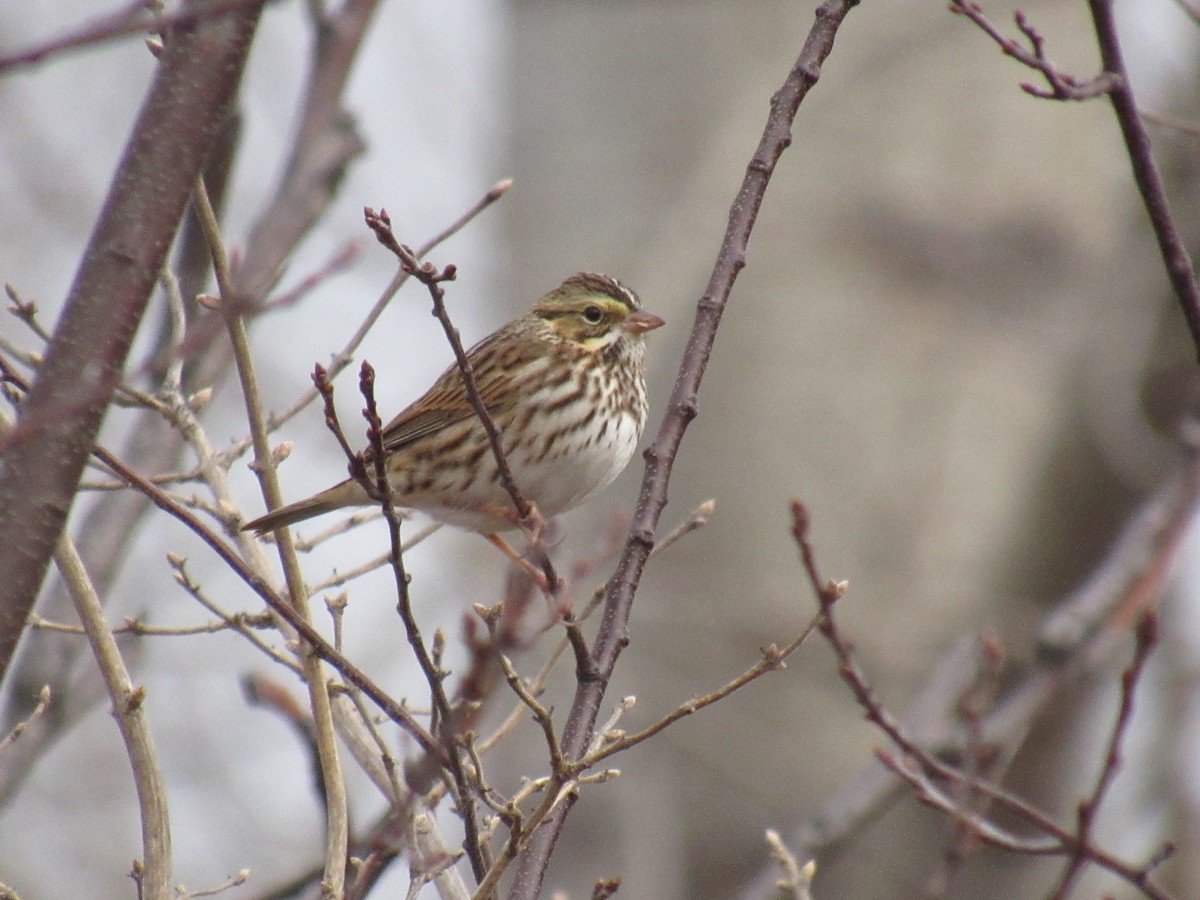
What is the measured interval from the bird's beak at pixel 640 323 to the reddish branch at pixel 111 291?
3.11m

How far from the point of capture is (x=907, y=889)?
7.56 meters

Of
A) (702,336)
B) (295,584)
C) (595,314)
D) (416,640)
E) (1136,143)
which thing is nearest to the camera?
(416,640)

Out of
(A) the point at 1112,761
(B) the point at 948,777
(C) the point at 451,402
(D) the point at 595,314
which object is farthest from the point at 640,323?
(A) the point at 1112,761

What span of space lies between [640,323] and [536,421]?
1.78ft

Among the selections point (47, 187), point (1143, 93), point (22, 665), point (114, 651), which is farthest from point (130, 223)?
point (47, 187)

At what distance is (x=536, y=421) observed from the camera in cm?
516

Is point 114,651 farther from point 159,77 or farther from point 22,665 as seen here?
point 22,665

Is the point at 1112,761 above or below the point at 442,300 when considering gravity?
below

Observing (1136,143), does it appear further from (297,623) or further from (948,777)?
(297,623)

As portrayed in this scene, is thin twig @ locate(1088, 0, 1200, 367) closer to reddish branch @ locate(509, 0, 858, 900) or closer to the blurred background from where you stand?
reddish branch @ locate(509, 0, 858, 900)

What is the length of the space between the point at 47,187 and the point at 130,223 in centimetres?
1157

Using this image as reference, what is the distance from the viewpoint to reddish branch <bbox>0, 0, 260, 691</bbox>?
7.32 ft

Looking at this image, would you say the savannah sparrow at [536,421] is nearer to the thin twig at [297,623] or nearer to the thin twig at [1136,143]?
the thin twig at [297,623]

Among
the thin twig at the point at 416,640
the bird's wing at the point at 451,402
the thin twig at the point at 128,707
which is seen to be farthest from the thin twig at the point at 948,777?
the bird's wing at the point at 451,402
